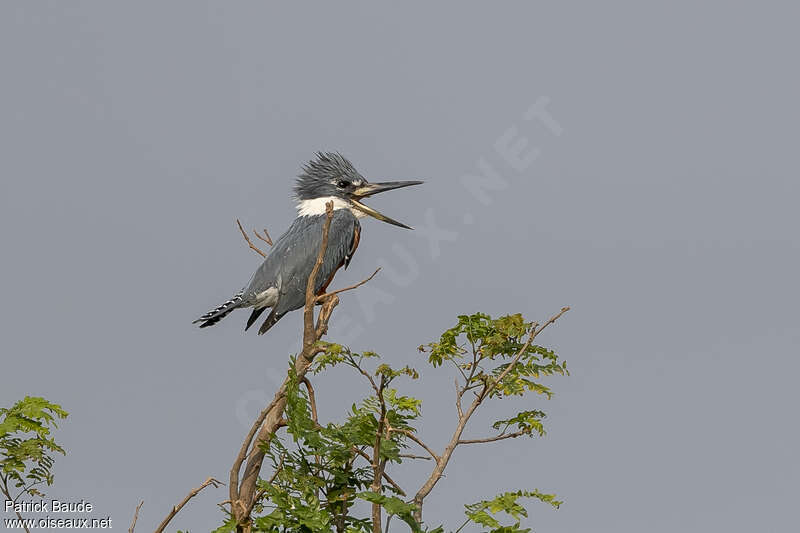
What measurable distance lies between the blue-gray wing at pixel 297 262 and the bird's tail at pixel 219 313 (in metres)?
0.10

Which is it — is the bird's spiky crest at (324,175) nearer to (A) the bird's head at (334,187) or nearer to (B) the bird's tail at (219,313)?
(A) the bird's head at (334,187)

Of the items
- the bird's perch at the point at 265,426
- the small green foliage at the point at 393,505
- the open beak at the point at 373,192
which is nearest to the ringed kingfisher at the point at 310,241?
the open beak at the point at 373,192

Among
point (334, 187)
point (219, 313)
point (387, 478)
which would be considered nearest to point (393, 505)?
point (387, 478)

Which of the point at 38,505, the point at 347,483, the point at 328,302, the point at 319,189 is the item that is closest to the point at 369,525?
the point at 347,483

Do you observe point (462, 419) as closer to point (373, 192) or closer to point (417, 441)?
point (417, 441)

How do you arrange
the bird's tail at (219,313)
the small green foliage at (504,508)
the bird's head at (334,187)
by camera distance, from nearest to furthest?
the small green foliage at (504,508) < the bird's tail at (219,313) < the bird's head at (334,187)

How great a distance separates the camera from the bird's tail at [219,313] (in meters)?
8.12

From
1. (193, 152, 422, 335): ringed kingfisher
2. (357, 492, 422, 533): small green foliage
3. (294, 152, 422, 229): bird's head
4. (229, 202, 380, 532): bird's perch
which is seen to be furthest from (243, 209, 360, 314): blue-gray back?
(357, 492, 422, 533): small green foliage

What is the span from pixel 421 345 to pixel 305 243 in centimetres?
217

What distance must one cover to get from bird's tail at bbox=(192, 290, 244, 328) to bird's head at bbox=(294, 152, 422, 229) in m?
1.20

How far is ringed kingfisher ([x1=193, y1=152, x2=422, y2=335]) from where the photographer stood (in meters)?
8.34

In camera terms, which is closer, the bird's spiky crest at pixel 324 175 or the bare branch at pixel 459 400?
the bare branch at pixel 459 400

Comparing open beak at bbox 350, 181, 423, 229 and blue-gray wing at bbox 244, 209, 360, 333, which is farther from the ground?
open beak at bbox 350, 181, 423, 229

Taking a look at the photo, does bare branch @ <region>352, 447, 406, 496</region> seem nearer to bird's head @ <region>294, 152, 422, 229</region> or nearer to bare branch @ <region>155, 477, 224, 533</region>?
bare branch @ <region>155, 477, 224, 533</region>
